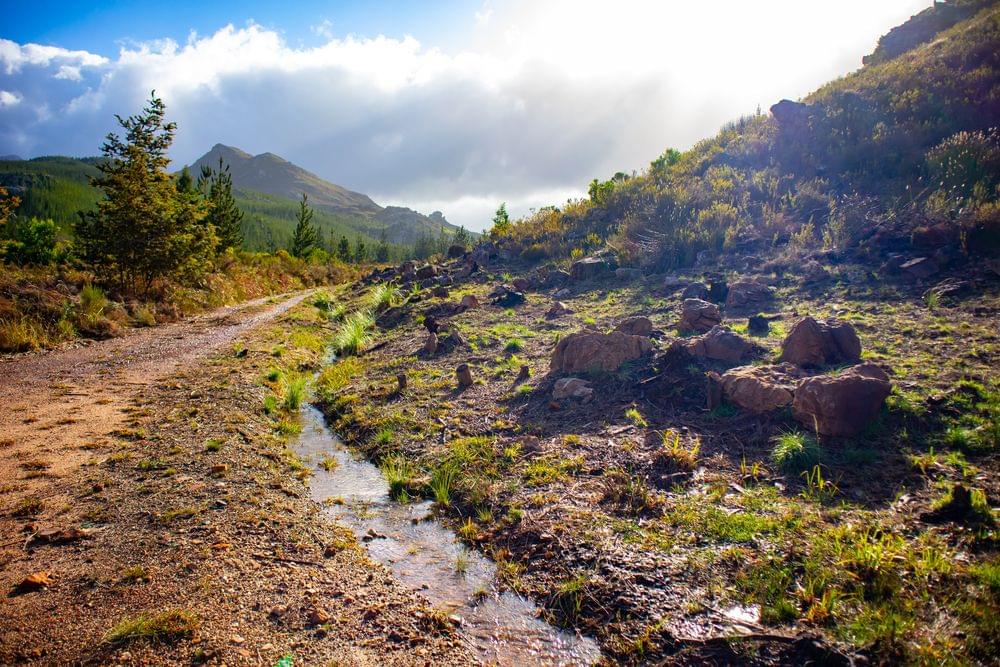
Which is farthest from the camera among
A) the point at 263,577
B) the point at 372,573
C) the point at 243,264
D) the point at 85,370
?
the point at 243,264

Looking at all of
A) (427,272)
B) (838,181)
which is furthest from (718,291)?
(427,272)

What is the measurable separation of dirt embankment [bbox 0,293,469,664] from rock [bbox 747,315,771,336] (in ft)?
20.4

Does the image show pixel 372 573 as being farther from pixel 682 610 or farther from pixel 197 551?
pixel 682 610

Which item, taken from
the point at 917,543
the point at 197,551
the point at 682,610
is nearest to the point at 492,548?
the point at 682,610

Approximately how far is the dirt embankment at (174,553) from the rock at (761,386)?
3.97 meters

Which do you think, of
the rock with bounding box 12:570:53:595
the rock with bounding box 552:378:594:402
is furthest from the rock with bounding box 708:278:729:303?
the rock with bounding box 12:570:53:595

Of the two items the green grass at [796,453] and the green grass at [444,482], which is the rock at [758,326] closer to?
the green grass at [796,453]

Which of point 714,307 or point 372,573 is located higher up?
point 714,307

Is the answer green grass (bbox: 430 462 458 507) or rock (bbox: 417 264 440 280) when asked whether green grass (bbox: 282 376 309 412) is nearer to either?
green grass (bbox: 430 462 458 507)

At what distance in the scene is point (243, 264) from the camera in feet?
104

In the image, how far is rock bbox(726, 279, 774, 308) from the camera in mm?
8773

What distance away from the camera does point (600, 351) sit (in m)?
7.12

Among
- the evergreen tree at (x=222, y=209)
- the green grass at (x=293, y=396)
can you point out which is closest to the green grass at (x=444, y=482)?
the green grass at (x=293, y=396)

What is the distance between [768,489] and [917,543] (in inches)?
41.4
